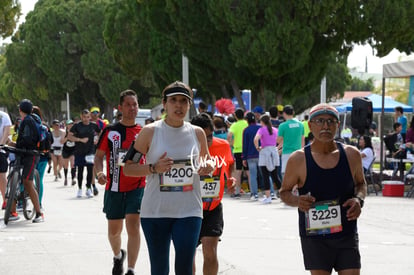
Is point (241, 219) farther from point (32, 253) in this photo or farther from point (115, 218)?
point (115, 218)

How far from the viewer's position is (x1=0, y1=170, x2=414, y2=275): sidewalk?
8672 millimetres

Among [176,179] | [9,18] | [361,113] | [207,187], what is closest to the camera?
[176,179]

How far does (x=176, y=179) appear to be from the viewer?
19.0 feet

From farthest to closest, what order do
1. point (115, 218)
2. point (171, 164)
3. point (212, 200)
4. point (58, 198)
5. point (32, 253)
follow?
point (58, 198) < point (32, 253) < point (115, 218) < point (212, 200) < point (171, 164)

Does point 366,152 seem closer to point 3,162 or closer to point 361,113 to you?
point 361,113

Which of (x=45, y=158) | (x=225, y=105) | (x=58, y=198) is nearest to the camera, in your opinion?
(x=45, y=158)

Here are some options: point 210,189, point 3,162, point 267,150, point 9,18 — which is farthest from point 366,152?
point 9,18

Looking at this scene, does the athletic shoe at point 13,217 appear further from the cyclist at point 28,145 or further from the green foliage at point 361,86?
the green foliage at point 361,86

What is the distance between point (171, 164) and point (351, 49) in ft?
85.1

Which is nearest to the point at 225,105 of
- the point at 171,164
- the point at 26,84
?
the point at 171,164

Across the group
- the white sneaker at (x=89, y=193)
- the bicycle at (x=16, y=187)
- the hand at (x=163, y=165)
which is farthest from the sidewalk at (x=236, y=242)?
the hand at (x=163, y=165)

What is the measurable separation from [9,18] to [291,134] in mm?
14996

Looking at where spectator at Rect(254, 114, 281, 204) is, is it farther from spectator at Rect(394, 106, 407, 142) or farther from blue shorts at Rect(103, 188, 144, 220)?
blue shorts at Rect(103, 188, 144, 220)

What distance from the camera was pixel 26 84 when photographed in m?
70.4
